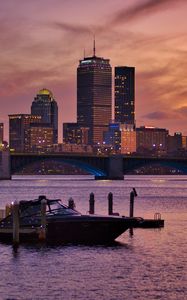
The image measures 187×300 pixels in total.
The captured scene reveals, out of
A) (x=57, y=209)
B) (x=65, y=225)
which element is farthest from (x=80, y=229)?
(x=57, y=209)

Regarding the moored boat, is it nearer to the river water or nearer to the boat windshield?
the boat windshield

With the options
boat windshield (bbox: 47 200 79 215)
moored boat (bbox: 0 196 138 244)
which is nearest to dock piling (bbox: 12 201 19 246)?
moored boat (bbox: 0 196 138 244)

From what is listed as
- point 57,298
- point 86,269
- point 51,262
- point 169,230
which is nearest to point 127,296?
point 57,298

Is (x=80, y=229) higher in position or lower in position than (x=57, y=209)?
lower

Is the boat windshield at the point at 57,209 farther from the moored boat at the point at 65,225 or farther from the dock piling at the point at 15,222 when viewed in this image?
the dock piling at the point at 15,222

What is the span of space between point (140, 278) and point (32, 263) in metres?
8.63

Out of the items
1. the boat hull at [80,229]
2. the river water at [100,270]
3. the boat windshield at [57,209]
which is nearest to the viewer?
the river water at [100,270]

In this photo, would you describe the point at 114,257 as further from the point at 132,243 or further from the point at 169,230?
the point at 169,230

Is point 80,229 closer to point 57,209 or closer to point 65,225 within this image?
point 65,225

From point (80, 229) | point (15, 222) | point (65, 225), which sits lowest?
point (80, 229)

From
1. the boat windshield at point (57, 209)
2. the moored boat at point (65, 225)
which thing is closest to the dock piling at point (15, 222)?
the moored boat at point (65, 225)

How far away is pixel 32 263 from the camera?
53594mm

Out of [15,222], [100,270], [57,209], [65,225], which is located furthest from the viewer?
[57,209]

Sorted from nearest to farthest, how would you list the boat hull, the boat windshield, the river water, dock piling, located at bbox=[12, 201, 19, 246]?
the river water
dock piling, located at bbox=[12, 201, 19, 246]
the boat hull
the boat windshield
